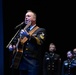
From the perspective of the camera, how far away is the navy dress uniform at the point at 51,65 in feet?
24.0

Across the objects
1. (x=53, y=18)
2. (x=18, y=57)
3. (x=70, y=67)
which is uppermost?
(x=53, y=18)

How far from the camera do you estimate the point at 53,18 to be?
8.41 metres

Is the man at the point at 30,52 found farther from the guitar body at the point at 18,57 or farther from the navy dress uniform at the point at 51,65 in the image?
the navy dress uniform at the point at 51,65

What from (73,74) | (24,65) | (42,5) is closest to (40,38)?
(24,65)

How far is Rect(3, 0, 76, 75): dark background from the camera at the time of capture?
7.61 meters

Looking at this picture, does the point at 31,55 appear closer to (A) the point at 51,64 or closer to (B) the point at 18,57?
(B) the point at 18,57

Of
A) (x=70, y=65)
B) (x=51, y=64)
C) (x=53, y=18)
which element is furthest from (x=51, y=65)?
(x=53, y=18)

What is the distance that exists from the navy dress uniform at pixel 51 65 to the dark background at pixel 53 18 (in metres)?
0.88

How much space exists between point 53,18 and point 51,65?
1573mm

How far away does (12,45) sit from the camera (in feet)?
13.9

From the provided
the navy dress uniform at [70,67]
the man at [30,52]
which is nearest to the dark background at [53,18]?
the navy dress uniform at [70,67]

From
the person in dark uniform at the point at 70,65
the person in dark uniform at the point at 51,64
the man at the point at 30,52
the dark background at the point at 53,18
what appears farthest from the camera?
the dark background at the point at 53,18

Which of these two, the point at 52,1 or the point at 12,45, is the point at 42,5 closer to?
the point at 52,1

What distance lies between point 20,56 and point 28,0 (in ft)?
12.7
